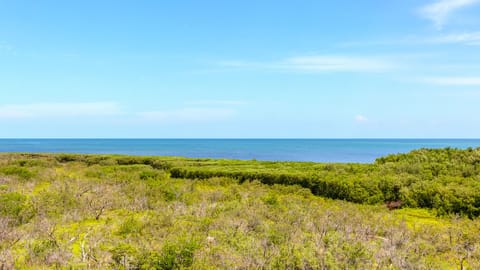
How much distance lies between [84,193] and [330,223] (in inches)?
442

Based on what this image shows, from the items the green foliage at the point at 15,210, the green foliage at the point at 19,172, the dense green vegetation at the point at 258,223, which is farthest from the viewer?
the green foliage at the point at 19,172

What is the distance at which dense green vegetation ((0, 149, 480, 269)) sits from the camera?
705 cm

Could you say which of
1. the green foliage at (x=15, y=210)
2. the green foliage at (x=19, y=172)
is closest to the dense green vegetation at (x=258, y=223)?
the green foliage at (x=15, y=210)

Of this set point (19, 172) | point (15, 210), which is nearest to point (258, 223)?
point (15, 210)

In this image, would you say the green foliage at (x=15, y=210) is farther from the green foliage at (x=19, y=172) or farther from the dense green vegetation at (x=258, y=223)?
the green foliage at (x=19, y=172)

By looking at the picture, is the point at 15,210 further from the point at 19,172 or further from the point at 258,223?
the point at 19,172

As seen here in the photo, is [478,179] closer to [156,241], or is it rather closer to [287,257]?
[287,257]

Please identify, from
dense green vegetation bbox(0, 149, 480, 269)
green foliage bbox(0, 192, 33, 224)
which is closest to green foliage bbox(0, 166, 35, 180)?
dense green vegetation bbox(0, 149, 480, 269)

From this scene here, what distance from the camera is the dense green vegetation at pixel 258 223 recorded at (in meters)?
7.05

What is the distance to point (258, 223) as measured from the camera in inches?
397

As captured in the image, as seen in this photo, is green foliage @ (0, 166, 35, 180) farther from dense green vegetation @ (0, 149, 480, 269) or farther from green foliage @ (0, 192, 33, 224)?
green foliage @ (0, 192, 33, 224)

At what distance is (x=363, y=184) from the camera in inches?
594

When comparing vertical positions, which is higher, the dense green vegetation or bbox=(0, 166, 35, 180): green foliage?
bbox=(0, 166, 35, 180): green foliage

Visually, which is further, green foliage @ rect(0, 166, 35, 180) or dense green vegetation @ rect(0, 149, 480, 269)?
green foliage @ rect(0, 166, 35, 180)
